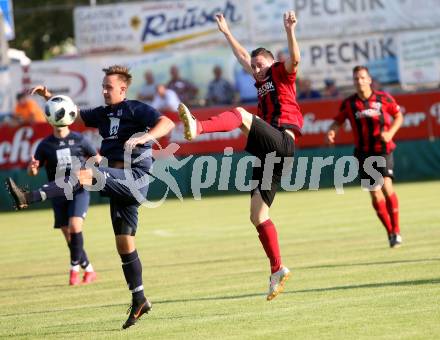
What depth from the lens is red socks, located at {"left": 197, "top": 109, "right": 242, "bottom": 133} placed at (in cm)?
980

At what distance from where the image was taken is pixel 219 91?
103ft

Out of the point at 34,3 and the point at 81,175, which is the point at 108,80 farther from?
the point at 34,3

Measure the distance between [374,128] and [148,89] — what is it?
16854 millimetres

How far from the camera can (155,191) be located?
95.0 ft

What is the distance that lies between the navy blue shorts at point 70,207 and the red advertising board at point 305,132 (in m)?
14.1

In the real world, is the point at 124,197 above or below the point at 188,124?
below

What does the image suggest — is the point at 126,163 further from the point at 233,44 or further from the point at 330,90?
the point at 330,90

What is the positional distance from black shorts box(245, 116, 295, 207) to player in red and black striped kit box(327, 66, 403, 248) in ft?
14.9

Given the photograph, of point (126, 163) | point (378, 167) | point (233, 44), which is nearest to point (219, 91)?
point (378, 167)

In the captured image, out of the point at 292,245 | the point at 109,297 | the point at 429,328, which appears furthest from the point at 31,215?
the point at 429,328

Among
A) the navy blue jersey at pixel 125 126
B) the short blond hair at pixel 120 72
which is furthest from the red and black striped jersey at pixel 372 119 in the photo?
the short blond hair at pixel 120 72

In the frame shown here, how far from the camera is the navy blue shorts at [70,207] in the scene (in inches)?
559

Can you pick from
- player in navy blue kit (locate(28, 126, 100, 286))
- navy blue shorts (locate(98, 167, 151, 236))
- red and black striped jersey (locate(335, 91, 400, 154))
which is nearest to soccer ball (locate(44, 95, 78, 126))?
navy blue shorts (locate(98, 167, 151, 236))

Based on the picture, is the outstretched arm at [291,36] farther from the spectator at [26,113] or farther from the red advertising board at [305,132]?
the spectator at [26,113]
